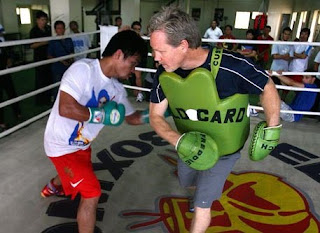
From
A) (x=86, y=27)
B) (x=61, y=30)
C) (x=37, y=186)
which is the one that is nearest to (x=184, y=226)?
(x=37, y=186)

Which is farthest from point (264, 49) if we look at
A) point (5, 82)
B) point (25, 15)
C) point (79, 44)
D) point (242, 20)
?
point (242, 20)

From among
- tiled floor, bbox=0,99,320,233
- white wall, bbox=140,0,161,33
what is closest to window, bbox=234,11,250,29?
white wall, bbox=140,0,161,33

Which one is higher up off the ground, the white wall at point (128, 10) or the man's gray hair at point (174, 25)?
the white wall at point (128, 10)

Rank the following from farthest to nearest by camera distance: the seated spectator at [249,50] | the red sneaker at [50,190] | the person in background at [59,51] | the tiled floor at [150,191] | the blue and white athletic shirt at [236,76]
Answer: the seated spectator at [249,50] → the person in background at [59,51] → the red sneaker at [50,190] → the tiled floor at [150,191] → the blue and white athletic shirt at [236,76]

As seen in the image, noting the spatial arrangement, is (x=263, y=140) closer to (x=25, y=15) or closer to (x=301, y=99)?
(x=301, y=99)

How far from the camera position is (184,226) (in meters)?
1.98

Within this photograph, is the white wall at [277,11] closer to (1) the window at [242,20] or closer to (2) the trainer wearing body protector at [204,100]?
(1) the window at [242,20]

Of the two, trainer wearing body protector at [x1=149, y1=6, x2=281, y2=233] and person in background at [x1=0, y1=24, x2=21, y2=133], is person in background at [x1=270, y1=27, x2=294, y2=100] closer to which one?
trainer wearing body protector at [x1=149, y1=6, x2=281, y2=233]

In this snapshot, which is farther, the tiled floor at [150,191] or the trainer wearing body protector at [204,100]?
the tiled floor at [150,191]

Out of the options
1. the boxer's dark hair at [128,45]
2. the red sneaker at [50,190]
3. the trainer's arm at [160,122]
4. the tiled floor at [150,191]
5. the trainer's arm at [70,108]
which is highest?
the boxer's dark hair at [128,45]

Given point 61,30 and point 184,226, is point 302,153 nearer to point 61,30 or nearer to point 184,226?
point 184,226

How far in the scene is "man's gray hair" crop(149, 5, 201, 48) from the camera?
1.29m

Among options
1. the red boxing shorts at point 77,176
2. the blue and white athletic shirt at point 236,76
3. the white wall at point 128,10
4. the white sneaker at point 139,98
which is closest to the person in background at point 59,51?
the white sneaker at point 139,98

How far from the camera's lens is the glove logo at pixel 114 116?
1.67 metres
